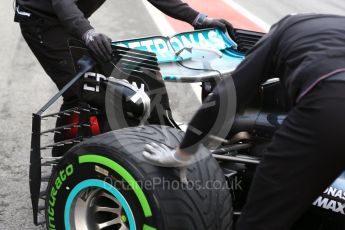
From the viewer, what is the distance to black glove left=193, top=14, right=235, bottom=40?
368cm

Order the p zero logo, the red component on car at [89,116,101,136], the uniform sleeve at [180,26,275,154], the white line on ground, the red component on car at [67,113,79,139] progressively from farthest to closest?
the white line on ground < the red component on car at [67,113,79,139] < the red component on car at [89,116,101,136] < the p zero logo < the uniform sleeve at [180,26,275,154]

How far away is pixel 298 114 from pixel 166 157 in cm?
67

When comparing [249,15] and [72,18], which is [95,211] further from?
[249,15]

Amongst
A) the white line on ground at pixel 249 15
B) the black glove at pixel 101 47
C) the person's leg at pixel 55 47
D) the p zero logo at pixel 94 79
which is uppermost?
the black glove at pixel 101 47

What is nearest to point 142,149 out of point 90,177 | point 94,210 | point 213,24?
point 90,177

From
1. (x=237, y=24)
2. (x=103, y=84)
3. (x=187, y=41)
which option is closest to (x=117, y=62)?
(x=103, y=84)

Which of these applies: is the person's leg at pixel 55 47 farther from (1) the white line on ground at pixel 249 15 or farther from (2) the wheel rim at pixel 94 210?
(1) the white line on ground at pixel 249 15

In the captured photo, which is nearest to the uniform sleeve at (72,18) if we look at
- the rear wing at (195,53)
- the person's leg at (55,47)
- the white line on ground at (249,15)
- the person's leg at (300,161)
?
the rear wing at (195,53)

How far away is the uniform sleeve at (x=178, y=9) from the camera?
398 cm

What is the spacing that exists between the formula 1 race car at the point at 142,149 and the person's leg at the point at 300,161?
38 cm

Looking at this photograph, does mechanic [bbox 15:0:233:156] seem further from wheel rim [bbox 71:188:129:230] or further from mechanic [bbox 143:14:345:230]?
mechanic [bbox 143:14:345:230]

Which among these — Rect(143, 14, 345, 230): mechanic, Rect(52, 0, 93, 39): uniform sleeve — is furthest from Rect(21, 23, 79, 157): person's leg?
Rect(143, 14, 345, 230): mechanic

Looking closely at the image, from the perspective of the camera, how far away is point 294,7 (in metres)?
11.3

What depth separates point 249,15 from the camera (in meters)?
10.1
